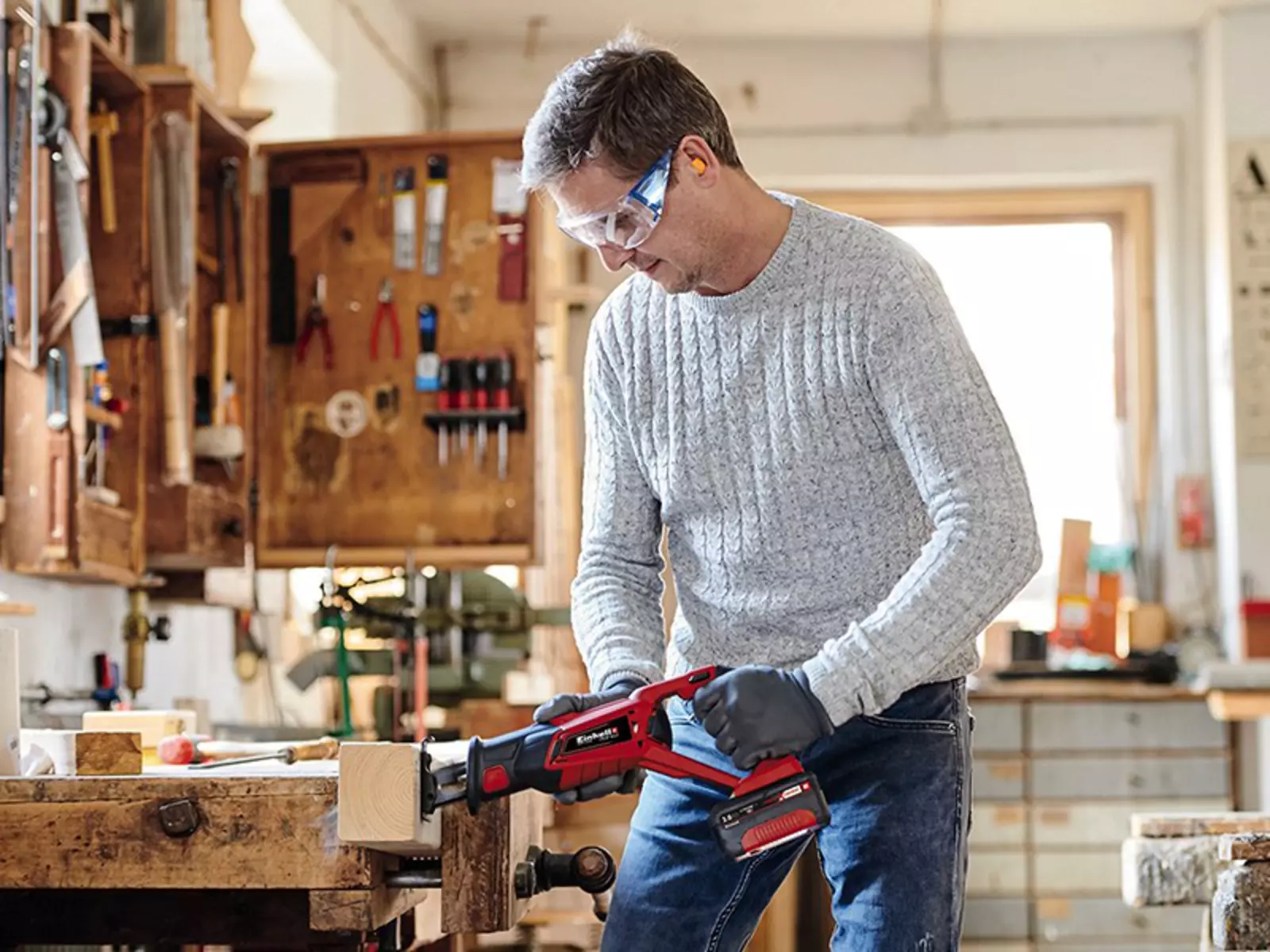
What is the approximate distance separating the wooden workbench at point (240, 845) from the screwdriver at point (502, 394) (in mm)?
2310

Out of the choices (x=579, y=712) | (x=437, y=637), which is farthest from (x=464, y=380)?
(x=579, y=712)

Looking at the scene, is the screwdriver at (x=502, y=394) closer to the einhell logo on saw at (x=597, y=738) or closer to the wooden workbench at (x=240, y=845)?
the wooden workbench at (x=240, y=845)

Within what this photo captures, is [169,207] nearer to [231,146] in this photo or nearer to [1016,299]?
[231,146]

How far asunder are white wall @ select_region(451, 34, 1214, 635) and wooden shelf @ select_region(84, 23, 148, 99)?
340 centimetres

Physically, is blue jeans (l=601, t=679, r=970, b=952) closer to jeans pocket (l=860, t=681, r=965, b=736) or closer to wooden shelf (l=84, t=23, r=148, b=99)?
jeans pocket (l=860, t=681, r=965, b=736)

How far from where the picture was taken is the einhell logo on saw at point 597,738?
6.24 feet

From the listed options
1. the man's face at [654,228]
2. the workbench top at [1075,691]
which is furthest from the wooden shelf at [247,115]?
the workbench top at [1075,691]

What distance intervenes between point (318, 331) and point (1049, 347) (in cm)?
352

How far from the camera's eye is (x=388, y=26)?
663 cm

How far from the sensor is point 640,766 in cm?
195

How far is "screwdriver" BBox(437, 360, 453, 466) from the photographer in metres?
4.48

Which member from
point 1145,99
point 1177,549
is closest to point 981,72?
point 1145,99

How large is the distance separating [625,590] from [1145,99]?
5.46 m

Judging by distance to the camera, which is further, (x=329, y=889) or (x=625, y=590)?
(x=625, y=590)
